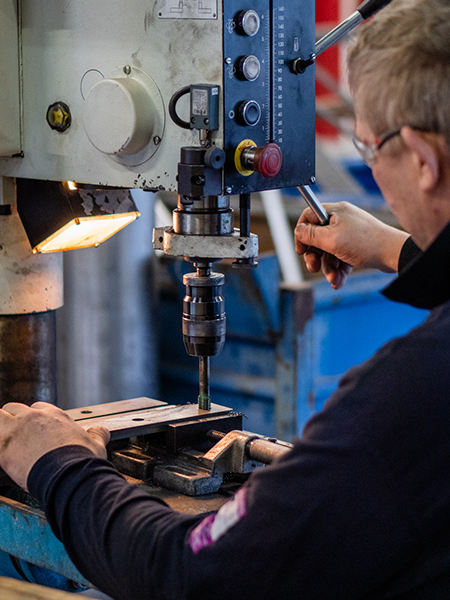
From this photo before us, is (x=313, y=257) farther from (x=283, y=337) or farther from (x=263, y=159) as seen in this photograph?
(x=283, y=337)

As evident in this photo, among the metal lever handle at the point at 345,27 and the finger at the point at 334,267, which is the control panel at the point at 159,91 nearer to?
the metal lever handle at the point at 345,27

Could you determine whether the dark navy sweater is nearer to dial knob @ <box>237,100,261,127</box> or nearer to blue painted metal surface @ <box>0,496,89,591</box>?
blue painted metal surface @ <box>0,496,89,591</box>

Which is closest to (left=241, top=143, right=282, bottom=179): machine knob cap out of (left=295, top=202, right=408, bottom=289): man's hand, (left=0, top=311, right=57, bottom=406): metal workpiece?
(left=295, top=202, right=408, bottom=289): man's hand

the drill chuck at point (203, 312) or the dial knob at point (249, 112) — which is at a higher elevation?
the dial knob at point (249, 112)

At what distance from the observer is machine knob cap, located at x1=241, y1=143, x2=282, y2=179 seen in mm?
1067

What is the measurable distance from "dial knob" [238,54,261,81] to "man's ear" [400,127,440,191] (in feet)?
1.07

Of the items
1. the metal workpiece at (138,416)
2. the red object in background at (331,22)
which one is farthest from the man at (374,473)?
the red object in background at (331,22)

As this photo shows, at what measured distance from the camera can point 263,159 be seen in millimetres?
1066

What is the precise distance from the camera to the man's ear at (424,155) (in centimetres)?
79

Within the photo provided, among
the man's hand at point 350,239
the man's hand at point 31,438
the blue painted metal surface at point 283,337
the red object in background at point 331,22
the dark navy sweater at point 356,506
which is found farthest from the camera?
the red object in background at point 331,22

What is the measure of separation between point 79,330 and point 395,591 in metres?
1.77

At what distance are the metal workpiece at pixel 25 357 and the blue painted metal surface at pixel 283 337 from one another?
3.67 ft

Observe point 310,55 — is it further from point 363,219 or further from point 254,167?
point 363,219

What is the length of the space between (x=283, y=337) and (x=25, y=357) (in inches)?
48.5
